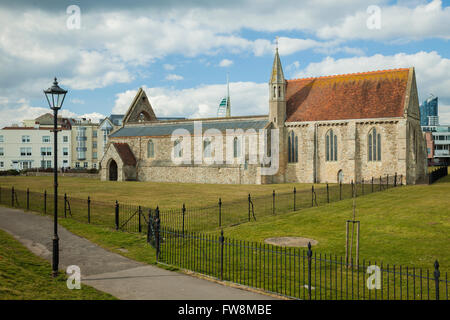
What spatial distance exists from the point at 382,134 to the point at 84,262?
122ft

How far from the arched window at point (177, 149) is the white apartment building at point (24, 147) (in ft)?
161

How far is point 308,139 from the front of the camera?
47312 mm

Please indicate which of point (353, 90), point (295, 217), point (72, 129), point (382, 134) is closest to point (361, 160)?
point (382, 134)

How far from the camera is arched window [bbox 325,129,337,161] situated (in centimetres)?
4606

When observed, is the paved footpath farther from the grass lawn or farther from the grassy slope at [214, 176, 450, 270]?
the grassy slope at [214, 176, 450, 270]

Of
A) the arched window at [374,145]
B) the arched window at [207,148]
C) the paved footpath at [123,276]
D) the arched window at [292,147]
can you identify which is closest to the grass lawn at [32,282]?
the paved footpath at [123,276]

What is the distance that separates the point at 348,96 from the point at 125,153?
32.8 metres

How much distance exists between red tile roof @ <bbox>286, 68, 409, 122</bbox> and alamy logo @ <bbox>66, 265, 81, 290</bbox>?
3808 centimetres

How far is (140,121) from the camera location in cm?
6706

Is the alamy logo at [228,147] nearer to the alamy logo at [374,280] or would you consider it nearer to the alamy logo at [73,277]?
the alamy logo at [374,280]

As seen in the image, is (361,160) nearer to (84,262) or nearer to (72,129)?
(84,262)

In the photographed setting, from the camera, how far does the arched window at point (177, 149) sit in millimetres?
55750

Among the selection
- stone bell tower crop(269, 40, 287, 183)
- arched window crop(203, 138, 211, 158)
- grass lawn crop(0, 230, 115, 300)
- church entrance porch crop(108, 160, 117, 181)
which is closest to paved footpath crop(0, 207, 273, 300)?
grass lawn crop(0, 230, 115, 300)

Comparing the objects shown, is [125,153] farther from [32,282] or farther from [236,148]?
[32,282]
